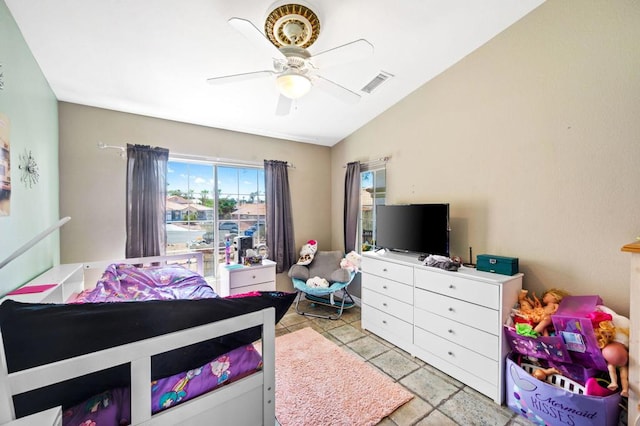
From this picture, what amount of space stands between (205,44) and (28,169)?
1495 millimetres

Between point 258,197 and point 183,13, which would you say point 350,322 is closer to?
point 258,197

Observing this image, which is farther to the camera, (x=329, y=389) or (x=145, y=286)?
(x=145, y=286)

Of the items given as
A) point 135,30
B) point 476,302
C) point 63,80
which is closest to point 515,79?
point 476,302

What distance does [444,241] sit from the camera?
232cm

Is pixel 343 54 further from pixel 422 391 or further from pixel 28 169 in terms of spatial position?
pixel 422 391

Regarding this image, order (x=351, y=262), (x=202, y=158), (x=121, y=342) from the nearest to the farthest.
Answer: (x=121, y=342) < (x=202, y=158) < (x=351, y=262)

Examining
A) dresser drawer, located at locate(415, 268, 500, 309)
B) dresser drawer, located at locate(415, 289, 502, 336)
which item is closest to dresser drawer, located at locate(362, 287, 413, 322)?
dresser drawer, located at locate(415, 289, 502, 336)

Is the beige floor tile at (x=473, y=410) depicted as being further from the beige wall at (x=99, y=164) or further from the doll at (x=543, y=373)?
the beige wall at (x=99, y=164)

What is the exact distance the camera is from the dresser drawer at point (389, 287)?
238cm

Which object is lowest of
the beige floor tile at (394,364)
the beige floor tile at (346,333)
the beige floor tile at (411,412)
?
the beige floor tile at (411,412)

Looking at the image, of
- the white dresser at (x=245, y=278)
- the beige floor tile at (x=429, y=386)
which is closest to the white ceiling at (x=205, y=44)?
the white dresser at (x=245, y=278)

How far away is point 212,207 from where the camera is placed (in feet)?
10.7

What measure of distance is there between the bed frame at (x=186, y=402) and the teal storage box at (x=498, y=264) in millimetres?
1762

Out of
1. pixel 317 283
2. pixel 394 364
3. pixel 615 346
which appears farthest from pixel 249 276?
pixel 615 346
